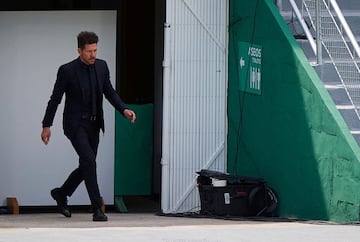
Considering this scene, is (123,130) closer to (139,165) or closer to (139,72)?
(139,165)

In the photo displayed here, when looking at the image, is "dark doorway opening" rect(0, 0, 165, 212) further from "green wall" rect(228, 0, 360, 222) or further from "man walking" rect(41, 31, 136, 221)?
Result: "man walking" rect(41, 31, 136, 221)

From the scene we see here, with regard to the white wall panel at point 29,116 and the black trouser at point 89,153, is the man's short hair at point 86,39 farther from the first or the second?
the white wall panel at point 29,116

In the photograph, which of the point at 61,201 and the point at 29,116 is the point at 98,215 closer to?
the point at 61,201

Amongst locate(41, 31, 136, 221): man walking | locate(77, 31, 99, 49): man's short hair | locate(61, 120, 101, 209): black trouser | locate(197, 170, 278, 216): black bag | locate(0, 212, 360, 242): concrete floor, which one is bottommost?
locate(0, 212, 360, 242): concrete floor

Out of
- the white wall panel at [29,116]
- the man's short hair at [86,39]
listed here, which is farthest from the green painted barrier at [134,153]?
the man's short hair at [86,39]

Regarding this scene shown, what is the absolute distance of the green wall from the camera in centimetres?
1291

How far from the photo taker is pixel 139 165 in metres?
16.8

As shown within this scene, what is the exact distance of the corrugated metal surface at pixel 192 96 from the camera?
49.7 feet

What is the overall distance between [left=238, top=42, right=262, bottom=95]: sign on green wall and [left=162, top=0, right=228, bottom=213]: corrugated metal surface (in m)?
0.39

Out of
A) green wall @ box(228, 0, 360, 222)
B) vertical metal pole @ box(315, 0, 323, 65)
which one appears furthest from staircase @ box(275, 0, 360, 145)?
green wall @ box(228, 0, 360, 222)

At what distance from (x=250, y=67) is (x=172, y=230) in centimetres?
306

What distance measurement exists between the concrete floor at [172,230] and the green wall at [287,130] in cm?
35

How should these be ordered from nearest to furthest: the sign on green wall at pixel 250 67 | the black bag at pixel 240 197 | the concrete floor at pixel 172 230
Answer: the concrete floor at pixel 172 230, the black bag at pixel 240 197, the sign on green wall at pixel 250 67

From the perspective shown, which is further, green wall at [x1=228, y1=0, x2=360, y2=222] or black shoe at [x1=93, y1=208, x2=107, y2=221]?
Answer: black shoe at [x1=93, y1=208, x2=107, y2=221]
